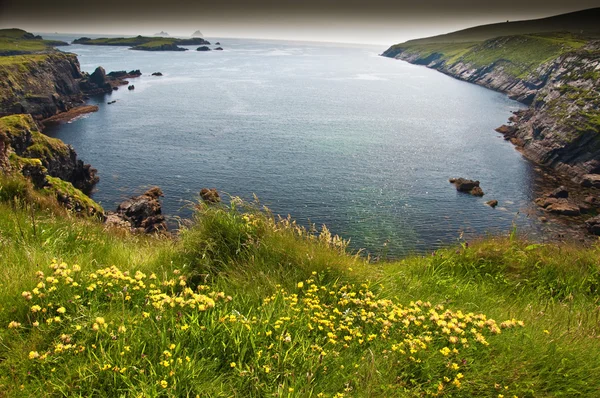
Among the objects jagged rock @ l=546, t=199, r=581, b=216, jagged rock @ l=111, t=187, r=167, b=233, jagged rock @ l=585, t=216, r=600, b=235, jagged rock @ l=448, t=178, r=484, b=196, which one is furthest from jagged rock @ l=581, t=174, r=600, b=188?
jagged rock @ l=111, t=187, r=167, b=233

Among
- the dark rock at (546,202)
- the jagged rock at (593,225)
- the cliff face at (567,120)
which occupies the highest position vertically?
the cliff face at (567,120)

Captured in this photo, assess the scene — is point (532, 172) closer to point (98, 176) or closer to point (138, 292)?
point (98, 176)

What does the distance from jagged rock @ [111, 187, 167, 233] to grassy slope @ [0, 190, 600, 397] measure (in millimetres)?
41874

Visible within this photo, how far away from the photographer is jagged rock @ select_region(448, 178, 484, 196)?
64438 millimetres

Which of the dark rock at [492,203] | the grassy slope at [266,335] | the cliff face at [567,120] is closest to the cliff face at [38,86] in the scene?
the dark rock at [492,203]

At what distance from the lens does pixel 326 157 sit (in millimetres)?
80312

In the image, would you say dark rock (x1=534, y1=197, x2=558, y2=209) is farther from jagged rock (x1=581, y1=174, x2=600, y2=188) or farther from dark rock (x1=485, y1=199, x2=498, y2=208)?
jagged rock (x1=581, y1=174, x2=600, y2=188)

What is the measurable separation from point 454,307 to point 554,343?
1.70 m

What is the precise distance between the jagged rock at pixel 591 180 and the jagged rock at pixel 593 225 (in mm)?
19468

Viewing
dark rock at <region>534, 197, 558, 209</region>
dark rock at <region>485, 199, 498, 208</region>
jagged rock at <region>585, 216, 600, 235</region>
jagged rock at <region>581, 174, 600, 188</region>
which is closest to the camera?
jagged rock at <region>585, 216, 600, 235</region>

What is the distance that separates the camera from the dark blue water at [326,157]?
182ft

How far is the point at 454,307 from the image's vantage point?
677 cm

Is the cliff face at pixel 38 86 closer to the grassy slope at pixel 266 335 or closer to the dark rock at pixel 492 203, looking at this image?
the dark rock at pixel 492 203

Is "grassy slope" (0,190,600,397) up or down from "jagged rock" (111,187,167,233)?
up
